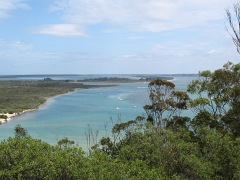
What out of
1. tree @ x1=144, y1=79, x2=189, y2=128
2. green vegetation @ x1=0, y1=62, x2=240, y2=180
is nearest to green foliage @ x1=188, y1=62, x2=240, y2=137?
green vegetation @ x1=0, y1=62, x2=240, y2=180

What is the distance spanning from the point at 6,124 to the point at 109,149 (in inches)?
1255

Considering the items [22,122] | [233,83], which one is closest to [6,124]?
[22,122]

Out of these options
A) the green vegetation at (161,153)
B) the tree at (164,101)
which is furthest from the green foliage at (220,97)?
the tree at (164,101)

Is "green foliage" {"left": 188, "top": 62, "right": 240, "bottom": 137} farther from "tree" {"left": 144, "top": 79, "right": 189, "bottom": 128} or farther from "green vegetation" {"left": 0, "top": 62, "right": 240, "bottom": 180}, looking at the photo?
"tree" {"left": 144, "top": 79, "right": 189, "bottom": 128}

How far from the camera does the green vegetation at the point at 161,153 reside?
10.8 m

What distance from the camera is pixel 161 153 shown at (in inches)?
557

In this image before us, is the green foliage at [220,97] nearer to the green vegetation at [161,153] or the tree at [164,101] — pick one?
the green vegetation at [161,153]

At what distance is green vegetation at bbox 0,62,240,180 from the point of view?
1079 centimetres

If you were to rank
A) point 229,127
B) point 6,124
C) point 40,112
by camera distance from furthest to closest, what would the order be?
point 40,112 → point 6,124 → point 229,127

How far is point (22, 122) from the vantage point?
4953cm

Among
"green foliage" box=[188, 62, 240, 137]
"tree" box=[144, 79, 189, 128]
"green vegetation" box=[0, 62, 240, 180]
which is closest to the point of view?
"green vegetation" box=[0, 62, 240, 180]

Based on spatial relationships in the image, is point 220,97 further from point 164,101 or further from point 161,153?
point 161,153

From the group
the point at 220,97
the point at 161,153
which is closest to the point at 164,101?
the point at 220,97

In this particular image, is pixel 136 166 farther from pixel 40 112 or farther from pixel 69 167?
pixel 40 112
